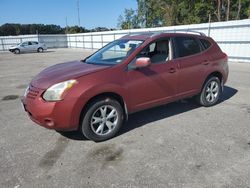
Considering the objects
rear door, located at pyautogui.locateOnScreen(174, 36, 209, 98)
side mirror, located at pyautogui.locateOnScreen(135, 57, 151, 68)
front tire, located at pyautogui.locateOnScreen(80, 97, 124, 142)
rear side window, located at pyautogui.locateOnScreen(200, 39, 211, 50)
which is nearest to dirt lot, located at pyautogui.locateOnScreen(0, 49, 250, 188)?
front tire, located at pyautogui.locateOnScreen(80, 97, 124, 142)

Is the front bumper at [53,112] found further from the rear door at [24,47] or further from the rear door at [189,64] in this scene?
the rear door at [24,47]

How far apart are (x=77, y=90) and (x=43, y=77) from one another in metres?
0.88

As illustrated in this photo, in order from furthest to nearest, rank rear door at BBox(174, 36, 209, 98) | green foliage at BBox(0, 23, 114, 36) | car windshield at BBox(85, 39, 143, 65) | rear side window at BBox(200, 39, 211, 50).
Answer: green foliage at BBox(0, 23, 114, 36)
rear side window at BBox(200, 39, 211, 50)
rear door at BBox(174, 36, 209, 98)
car windshield at BBox(85, 39, 143, 65)

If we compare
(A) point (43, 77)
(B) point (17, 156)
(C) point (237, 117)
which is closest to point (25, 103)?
(A) point (43, 77)

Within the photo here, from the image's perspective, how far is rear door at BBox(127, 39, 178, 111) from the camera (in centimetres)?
406

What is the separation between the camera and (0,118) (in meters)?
5.18

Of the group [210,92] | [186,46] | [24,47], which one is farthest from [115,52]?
[24,47]

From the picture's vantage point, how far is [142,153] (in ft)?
11.4

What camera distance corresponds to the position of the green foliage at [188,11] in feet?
106

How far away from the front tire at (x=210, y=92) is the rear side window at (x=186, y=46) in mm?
839

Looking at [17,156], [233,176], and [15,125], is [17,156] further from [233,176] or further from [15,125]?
[233,176]

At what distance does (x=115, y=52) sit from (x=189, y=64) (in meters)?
1.53

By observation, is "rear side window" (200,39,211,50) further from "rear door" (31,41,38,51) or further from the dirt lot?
"rear door" (31,41,38,51)

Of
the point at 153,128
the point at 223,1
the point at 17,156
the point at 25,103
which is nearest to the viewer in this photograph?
the point at 17,156
